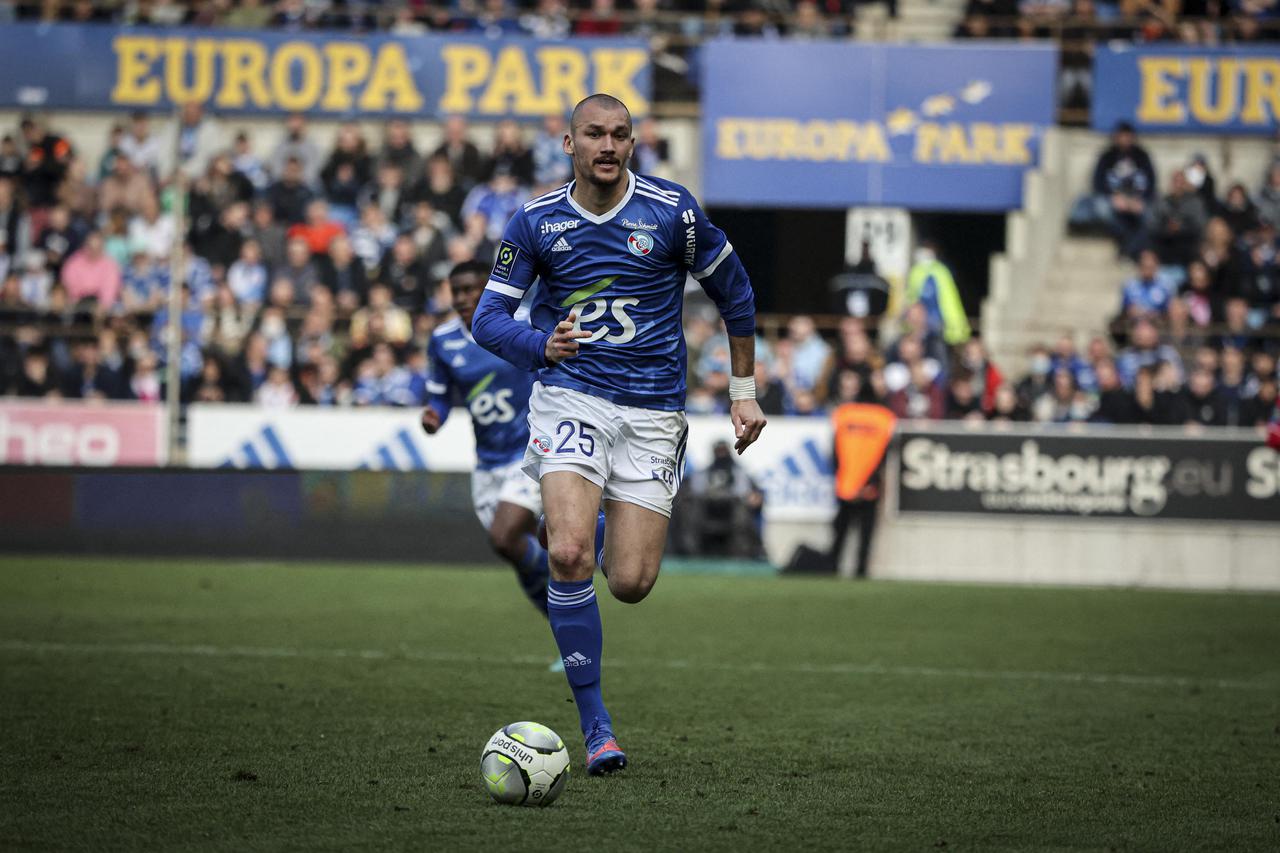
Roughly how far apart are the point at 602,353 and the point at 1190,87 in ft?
58.0

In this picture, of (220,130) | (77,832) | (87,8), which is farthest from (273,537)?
(77,832)

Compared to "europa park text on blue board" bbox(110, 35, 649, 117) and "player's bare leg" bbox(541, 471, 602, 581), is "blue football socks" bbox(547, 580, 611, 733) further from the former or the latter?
"europa park text on blue board" bbox(110, 35, 649, 117)

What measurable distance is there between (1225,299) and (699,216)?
14.8 metres

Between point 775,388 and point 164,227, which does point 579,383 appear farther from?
point 164,227

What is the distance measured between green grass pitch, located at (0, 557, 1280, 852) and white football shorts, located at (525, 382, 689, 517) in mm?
1061

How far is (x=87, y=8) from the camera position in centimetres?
2361

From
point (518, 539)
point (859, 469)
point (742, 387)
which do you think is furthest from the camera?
point (859, 469)

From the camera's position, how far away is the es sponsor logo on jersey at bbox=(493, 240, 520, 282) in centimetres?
684

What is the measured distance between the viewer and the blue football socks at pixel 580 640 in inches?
264

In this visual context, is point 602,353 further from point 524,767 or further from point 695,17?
point 695,17

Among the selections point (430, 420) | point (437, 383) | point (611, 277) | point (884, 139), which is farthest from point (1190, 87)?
point (611, 277)

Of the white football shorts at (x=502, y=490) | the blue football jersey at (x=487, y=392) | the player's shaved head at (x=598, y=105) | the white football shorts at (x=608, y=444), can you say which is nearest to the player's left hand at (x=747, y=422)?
the white football shorts at (x=608, y=444)

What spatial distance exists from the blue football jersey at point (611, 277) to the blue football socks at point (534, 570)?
304cm

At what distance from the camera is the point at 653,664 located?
33.7 feet
